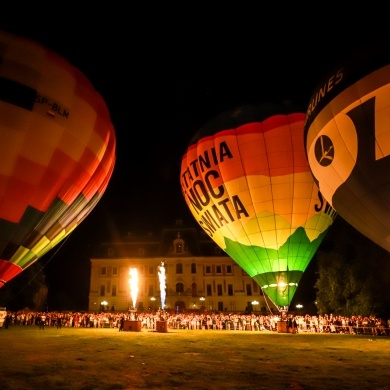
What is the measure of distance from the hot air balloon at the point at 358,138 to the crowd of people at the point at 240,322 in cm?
886

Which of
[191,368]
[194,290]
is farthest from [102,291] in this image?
[191,368]

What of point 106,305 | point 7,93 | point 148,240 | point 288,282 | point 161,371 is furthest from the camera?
Answer: point 148,240

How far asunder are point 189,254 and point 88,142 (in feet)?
137

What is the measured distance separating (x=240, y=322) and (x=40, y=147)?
19619 mm

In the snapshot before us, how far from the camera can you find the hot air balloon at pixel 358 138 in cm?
977

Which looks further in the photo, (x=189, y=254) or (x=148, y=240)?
(x=148, y=240)

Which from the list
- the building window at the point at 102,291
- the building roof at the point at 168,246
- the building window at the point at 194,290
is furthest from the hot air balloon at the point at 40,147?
the building window at the point at 102,291

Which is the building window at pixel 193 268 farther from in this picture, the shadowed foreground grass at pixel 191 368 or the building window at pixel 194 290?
the shadowed foreground grass at pixel 191 368

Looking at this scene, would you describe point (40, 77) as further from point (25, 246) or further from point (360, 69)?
point (360, 69)

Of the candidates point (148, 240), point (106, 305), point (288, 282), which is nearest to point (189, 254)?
point (148, 240)

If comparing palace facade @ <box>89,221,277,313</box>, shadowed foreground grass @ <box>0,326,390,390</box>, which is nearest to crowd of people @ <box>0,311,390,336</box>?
shadowed foreground grass @ <box>0,326,390,390</box>

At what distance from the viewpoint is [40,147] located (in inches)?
443

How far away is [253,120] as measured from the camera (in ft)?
57.9

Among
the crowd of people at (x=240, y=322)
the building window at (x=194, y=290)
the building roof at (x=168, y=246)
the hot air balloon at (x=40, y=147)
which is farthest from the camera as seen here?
the building roof at (x=168, y=246)
